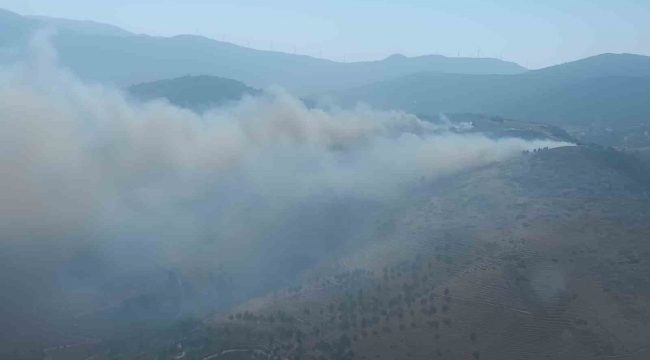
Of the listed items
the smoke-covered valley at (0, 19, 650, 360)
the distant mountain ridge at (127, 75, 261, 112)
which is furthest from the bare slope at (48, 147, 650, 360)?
the distant mountain ridge at (127, 75, 261, 112)

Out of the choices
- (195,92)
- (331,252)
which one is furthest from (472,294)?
(195,92)

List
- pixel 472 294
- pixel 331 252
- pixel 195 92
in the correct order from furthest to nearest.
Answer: pixel 195 92
pixel 331 252
pixel 472 294

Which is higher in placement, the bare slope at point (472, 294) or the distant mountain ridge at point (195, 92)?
the distant mountain ridge at point (195, 92)

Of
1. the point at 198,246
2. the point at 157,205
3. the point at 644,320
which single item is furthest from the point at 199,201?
the point at 644,320

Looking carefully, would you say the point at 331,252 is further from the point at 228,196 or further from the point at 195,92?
the point at 195,92

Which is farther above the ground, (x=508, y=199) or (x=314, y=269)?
(x=508, y=199)

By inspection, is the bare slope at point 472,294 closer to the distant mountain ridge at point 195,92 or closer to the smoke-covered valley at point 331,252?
the smoke-covered valley at point 331,252

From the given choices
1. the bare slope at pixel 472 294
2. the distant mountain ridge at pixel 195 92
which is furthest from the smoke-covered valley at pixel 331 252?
the distant mountain ridge at pixel 195 92

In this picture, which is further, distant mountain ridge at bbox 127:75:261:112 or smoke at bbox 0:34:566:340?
distant mountain ridge at bbox 127:75:261:112

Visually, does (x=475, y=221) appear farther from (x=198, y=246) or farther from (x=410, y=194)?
(x=198, y=246)

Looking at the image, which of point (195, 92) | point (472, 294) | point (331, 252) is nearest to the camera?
point (472, 294)

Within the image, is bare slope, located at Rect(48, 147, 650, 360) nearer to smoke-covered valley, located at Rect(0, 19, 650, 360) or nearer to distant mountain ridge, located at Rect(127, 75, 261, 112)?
smoke-covered valley, located at Rect(0, 19, 650, 360)
